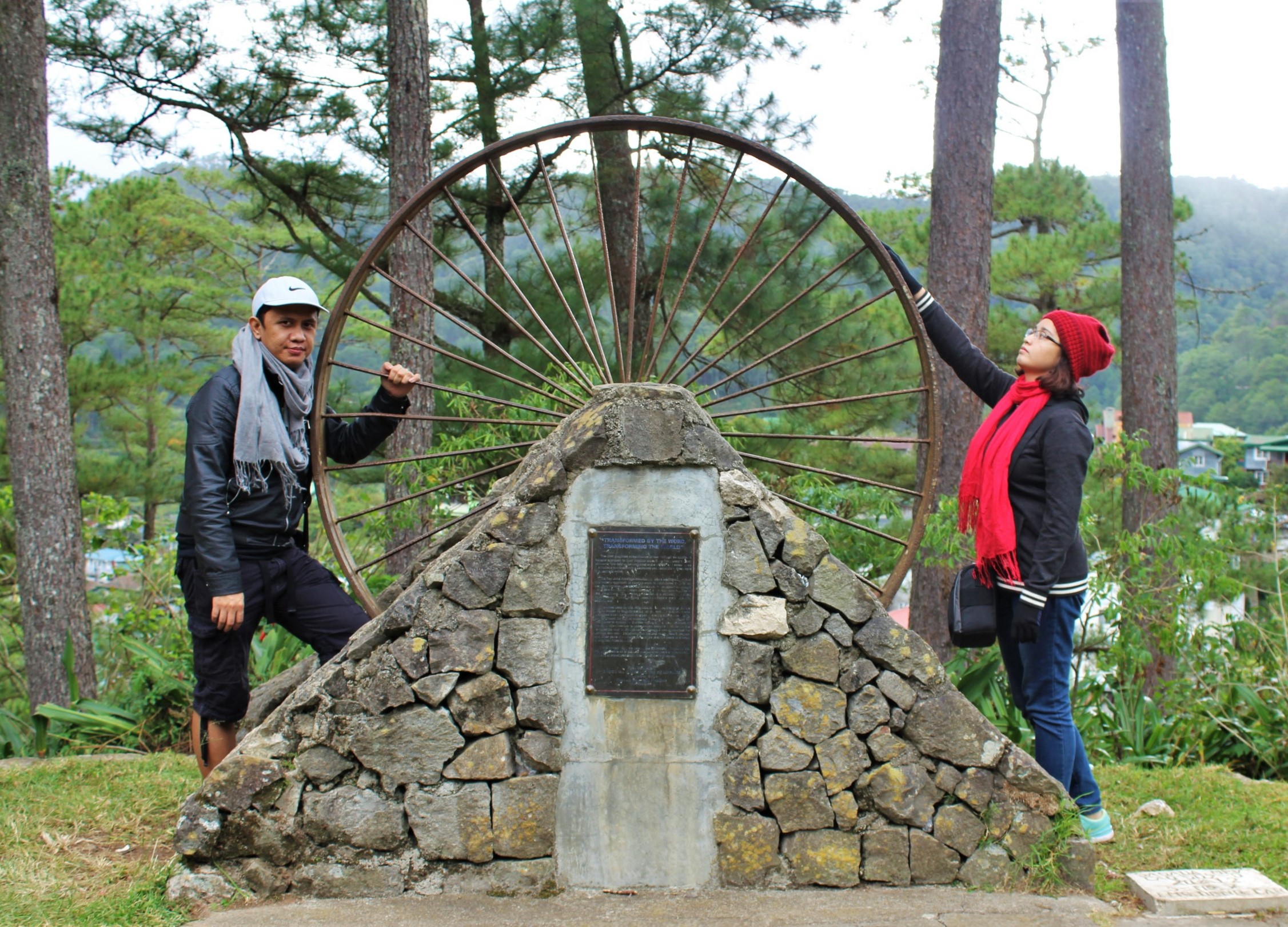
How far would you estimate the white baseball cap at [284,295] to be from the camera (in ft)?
10.9

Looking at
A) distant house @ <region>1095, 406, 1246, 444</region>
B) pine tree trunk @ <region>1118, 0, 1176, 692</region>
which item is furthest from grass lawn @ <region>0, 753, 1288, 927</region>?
distant house @ <region>1095, 406, 1246, 444</region>

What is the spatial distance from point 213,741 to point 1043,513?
2975 millimetres

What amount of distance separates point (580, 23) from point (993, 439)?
21.5 ft

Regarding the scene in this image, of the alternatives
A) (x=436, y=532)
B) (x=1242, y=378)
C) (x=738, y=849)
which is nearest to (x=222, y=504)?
(x=436, y=532)

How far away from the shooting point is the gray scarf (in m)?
3.21

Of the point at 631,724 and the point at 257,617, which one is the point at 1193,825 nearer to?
the point at 631,724

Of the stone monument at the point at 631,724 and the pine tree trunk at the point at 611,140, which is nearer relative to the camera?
the stone monument at the point at 631,724

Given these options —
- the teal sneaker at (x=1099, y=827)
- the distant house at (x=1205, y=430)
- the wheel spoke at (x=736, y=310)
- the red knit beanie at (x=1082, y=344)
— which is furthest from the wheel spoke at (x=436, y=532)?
the distant house at (x=1205, y=430)

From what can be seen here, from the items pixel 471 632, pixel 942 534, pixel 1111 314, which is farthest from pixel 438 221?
pixel 1111 314

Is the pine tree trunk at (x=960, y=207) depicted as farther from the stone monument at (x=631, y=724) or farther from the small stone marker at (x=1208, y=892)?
the stone monument at (x=631, y=724)

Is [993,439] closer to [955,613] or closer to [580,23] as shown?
[955,613]

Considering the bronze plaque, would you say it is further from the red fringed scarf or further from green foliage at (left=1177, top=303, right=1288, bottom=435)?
green foliage at (left=1177, top=303, right=1288, bottom=435)

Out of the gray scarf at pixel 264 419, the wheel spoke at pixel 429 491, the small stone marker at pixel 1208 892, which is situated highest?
the gray scarf at pixel 264 419

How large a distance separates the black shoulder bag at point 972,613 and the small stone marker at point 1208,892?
3.12 feet
